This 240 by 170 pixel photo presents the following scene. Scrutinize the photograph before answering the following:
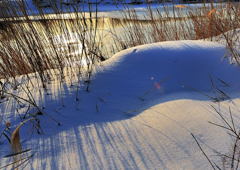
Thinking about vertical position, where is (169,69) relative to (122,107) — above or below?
above

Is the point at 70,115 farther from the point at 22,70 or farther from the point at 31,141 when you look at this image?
the point at 22,70

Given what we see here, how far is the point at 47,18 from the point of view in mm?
1476

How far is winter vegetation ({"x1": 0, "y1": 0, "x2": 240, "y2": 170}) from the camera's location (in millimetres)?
669

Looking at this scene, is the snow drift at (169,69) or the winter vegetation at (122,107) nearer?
the winter vegetation at (122,107)

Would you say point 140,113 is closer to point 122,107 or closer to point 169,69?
point 122,107

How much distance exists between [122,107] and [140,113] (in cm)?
11

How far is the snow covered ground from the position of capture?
2.19 feet

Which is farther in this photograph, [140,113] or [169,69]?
[169,69]

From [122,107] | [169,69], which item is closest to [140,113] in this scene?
[122,107]

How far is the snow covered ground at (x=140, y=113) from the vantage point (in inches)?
26.3

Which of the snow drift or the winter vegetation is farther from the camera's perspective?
the snow drift

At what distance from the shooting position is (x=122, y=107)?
1.04 metres

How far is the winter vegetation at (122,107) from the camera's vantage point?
67 centimetres

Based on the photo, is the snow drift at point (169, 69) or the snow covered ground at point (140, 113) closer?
the snow covered ground at point (140, 113)
